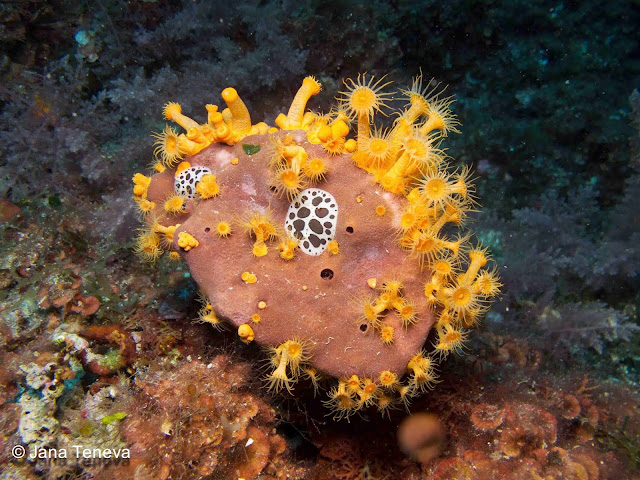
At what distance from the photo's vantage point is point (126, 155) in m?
4.89

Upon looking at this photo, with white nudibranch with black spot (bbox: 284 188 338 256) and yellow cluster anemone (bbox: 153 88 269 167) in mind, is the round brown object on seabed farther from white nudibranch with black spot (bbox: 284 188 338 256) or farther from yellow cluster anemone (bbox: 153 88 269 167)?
yellow cluster anemone (bbox: 153 88 269 167)

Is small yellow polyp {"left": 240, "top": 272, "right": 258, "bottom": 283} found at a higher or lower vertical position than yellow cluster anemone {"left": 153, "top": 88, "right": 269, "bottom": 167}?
lower

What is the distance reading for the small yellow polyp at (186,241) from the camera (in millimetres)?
2848

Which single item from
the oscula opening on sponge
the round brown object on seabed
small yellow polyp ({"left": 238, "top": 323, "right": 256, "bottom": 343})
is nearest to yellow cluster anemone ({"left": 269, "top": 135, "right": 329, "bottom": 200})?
the oscula opening on sponge

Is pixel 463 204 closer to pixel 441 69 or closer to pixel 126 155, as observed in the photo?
pixel 126 155

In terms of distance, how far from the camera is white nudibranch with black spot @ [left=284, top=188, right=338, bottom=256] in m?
2.94

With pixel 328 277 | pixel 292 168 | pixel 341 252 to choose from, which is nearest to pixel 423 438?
pixel 328 277

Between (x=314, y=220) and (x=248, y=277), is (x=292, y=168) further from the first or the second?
(x=248, y=277)

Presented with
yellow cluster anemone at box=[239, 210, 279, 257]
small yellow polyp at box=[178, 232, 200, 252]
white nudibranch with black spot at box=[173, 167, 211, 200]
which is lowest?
→ small yellow polyp at box=[178, 232, 200, 252]

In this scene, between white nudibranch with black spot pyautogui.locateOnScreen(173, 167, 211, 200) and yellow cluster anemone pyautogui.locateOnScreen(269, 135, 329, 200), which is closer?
yellow cluster anemone pyautogui.locateOnScreen(269, 135, 329, 200)

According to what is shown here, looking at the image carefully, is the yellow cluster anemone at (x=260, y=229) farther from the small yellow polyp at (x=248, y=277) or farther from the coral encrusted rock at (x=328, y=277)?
the small yellow polyp at (x=248, y=277)

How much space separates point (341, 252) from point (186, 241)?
1151 millimetres

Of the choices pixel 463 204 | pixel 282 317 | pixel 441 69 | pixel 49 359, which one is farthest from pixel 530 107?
pixel 49 359

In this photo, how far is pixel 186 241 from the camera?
2.85 m
